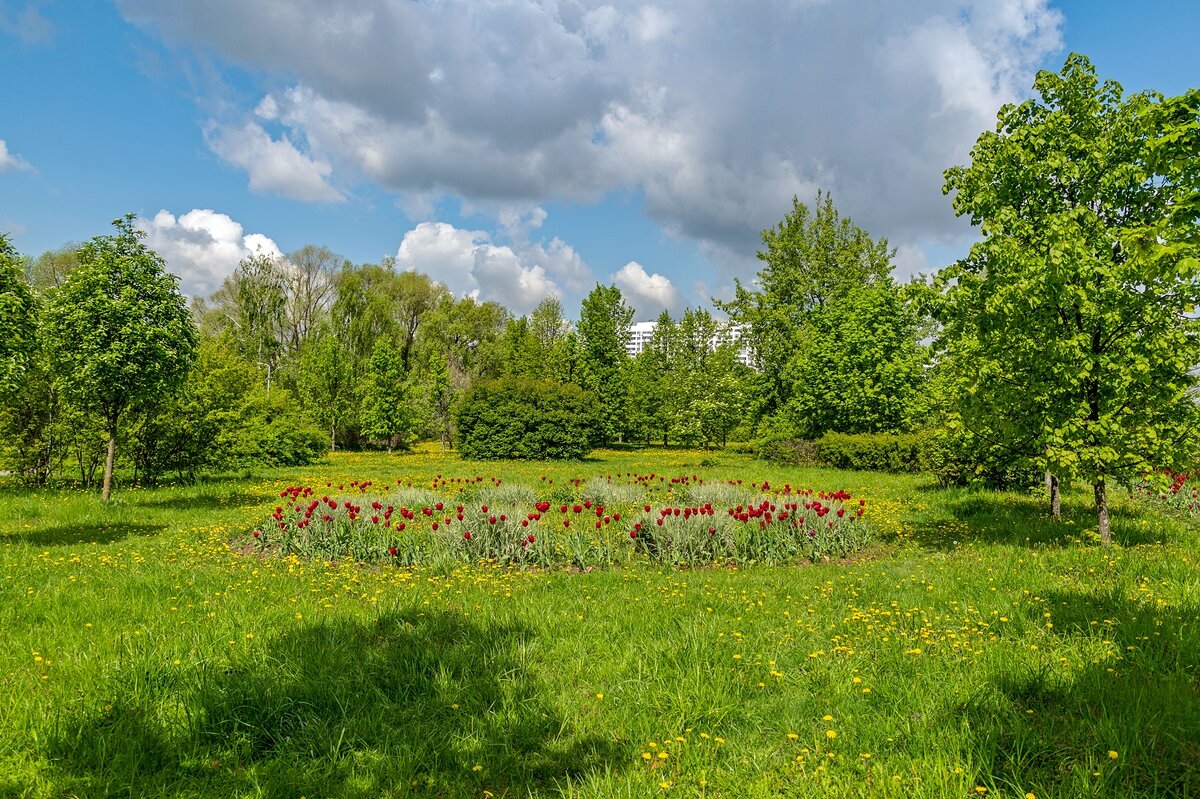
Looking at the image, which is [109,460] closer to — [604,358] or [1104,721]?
[1104,721]

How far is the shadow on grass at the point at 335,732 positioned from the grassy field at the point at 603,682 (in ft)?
0.05

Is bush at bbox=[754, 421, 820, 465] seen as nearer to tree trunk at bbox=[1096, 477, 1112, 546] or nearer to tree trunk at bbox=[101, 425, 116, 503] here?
tree trunk at bbox=[1096, 477, 1112, 546]

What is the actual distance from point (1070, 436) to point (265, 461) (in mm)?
26713

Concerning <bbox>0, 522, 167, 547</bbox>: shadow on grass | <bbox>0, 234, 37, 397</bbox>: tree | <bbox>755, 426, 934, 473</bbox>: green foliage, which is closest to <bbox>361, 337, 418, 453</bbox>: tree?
<bbox>755, 426, 934, 473</bbox>: green foliage

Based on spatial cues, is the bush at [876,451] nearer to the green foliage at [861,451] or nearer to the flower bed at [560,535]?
the green foliage at [861,451]

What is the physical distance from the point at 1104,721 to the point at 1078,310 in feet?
21.2

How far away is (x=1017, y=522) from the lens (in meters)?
10.6

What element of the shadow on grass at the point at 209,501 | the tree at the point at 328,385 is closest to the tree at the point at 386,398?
the tree at the point at 328,385

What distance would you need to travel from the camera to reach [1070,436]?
7.82 meters

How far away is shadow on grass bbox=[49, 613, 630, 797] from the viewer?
329cm

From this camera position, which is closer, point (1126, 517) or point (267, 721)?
point (267, 721)

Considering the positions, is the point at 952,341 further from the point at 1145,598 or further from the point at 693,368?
the point at 693,368

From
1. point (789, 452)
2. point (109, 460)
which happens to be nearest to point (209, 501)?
point (109, 460)

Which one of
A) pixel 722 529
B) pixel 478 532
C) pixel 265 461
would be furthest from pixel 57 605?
pixel 265 461
